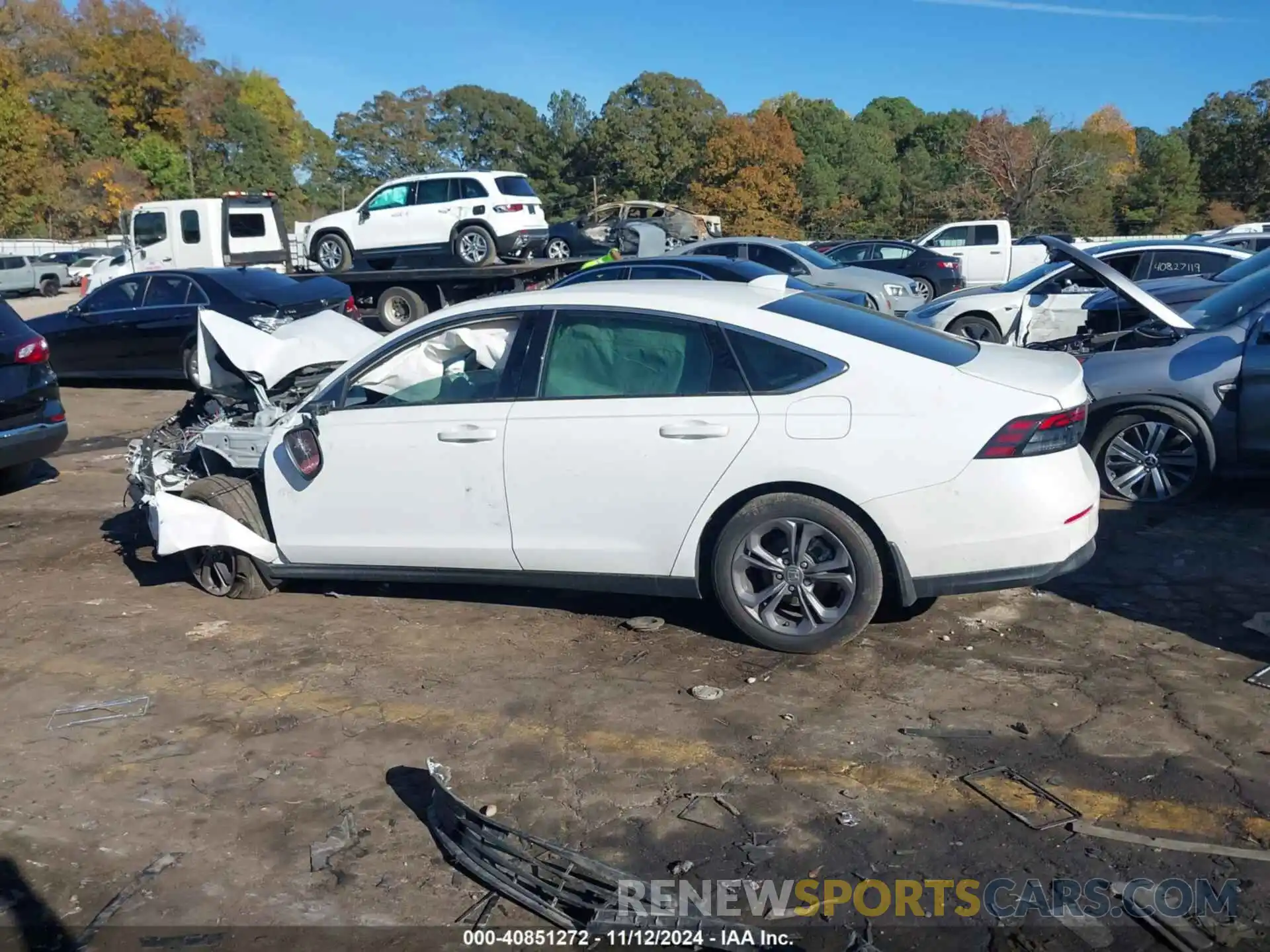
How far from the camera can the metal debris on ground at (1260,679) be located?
4402mm

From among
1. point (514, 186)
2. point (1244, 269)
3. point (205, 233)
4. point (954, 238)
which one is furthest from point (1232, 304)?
point (954, 238)

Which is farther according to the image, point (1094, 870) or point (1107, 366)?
point (1107, 366)

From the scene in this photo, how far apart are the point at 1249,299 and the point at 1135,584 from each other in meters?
2.75

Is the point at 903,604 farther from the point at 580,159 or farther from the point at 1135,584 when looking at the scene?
the point at 580,159

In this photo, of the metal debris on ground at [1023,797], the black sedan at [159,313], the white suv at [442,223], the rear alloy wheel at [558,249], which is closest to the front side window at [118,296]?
the black sedan at [159,313]

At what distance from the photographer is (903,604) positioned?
4777 mm

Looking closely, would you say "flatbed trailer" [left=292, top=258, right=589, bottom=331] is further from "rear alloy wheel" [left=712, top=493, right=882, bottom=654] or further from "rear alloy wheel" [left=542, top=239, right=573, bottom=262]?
"rear alloy wheel" [left=712, top=493, right=882, bottom=654]

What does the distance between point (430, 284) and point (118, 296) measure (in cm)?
Result: 450

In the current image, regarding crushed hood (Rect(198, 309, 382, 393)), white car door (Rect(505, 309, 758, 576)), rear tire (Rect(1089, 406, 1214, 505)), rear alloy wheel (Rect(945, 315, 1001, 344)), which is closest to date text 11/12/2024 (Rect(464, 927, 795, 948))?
white car door (Rect(505, 309, 758, 576))

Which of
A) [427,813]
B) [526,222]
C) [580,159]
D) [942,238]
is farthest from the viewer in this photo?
[580,159]

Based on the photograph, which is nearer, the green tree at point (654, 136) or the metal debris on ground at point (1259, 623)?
the metal debris on ground at point (1259, 623)

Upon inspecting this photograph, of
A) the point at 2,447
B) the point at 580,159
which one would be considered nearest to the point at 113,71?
the point at 580,159

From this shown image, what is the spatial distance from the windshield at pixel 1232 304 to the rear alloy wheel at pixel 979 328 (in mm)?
4940

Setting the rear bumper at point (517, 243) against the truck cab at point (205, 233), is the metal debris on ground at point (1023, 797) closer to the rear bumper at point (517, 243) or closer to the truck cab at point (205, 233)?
the rear bumper at point (517, 243)
